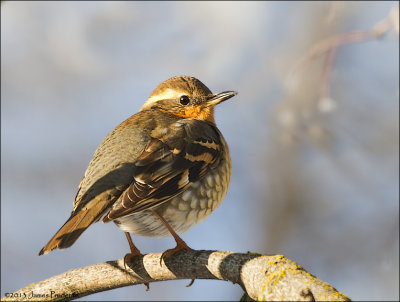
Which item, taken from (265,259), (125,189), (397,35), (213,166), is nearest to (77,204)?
(125,189)

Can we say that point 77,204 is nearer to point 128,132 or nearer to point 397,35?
point 128,132

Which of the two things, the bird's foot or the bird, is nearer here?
the bird

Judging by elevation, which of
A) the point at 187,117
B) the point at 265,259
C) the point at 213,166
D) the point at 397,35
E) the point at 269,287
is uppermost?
the point at 397,35

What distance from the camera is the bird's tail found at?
13.8 feet

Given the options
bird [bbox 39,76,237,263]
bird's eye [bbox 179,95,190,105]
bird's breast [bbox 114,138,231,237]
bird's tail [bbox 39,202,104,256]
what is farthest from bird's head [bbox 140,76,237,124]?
bird's tail [bbox 39,202,104,256]

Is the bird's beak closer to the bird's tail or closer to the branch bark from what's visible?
the branch bark

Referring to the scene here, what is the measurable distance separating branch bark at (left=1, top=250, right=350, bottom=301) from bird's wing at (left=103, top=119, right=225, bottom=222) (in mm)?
525

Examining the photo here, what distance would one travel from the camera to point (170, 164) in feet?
16.8

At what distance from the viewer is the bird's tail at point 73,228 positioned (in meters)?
4.19

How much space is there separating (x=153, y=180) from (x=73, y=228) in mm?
771

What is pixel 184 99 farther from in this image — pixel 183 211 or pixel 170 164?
pixel 183 211

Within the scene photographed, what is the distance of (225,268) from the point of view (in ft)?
13.2

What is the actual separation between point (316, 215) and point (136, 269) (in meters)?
3.63

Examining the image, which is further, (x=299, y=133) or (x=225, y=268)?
(x=299, y=133)
